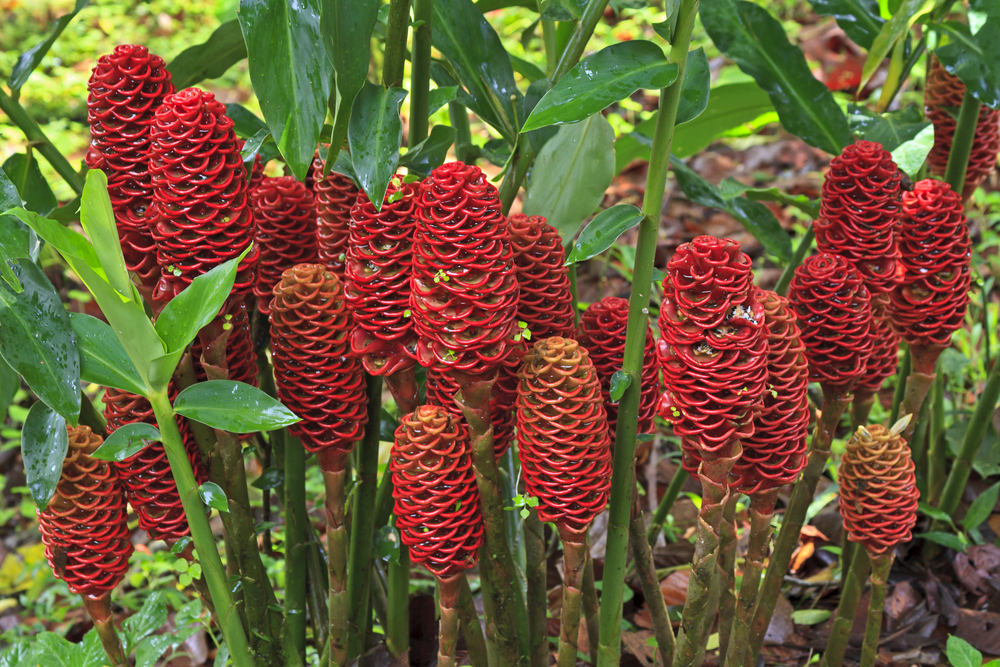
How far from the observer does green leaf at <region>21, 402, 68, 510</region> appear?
1019mm

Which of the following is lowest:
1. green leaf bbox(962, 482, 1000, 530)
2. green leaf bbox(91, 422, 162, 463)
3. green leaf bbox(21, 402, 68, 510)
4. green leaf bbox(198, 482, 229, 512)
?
green leaf bbox(962, 482, 1000, 530)

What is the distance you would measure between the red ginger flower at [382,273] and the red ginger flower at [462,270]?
0.22 ft

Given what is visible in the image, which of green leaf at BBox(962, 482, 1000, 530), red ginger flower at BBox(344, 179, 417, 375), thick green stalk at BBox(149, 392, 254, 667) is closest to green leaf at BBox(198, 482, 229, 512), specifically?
thick green stalk at BBox(149, 392, 254, 667)

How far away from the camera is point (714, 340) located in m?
0.90

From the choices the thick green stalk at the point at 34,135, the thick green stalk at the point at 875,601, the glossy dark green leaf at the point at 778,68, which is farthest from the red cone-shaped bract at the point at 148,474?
the glossy dark green leaf at the point at 778,68

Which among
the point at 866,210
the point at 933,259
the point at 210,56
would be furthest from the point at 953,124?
the point at 210,56

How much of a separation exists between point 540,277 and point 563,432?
0.21 metres

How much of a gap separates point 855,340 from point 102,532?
3.52 ft

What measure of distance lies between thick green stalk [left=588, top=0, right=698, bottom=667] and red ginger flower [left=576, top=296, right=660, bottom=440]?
57mm

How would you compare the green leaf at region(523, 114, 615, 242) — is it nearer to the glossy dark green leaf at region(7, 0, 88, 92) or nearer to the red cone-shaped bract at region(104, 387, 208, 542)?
the red cone-shaped bract at region(104, 387, 208, 542)

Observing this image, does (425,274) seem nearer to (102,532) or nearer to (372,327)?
(372,327)

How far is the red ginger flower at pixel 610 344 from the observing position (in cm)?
112

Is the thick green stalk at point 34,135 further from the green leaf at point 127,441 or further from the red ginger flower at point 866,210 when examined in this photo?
the red ginger flower at point 866,210

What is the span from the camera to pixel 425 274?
91cm
